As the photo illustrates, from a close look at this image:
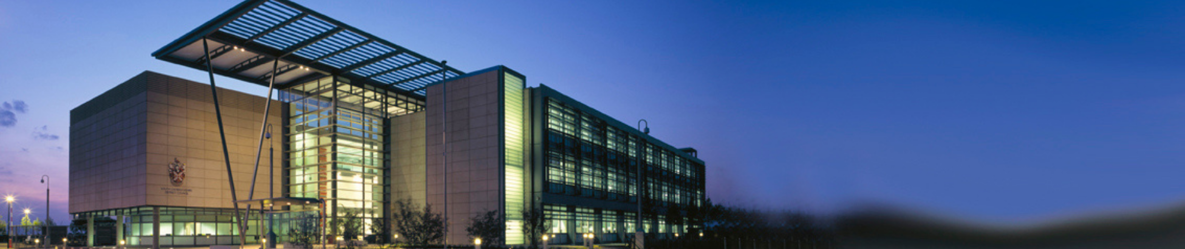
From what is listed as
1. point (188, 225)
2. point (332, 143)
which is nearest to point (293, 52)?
point (332, 143)

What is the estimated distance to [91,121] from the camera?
67250 millimetres

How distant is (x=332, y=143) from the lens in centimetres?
6147

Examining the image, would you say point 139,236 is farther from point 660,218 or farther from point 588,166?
point 660,218

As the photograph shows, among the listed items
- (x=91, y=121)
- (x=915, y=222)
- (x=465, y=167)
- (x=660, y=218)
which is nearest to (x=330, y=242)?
(x=465, y=167)

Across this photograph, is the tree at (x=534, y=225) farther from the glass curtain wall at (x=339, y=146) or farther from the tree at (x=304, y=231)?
the glass curtain wall at (x=339, y=146)

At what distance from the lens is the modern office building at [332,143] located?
54375 millimetres

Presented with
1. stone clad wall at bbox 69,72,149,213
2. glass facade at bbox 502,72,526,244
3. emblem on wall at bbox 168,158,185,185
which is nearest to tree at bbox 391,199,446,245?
glass facade at bbox 502,72,526,244

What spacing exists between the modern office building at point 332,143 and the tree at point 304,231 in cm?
119

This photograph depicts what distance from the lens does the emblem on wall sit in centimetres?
5941

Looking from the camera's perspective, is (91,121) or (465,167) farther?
(91,121)

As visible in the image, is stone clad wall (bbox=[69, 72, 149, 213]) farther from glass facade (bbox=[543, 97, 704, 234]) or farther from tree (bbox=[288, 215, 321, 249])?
glass facade (bbox=[543, 97, 704, 234])

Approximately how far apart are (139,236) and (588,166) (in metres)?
37.9

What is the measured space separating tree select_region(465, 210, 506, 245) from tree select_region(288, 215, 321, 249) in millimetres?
11389

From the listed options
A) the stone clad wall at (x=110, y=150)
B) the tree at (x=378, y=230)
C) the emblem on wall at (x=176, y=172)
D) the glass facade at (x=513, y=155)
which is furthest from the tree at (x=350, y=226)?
the stone clad wall at (x=110, y=150)
